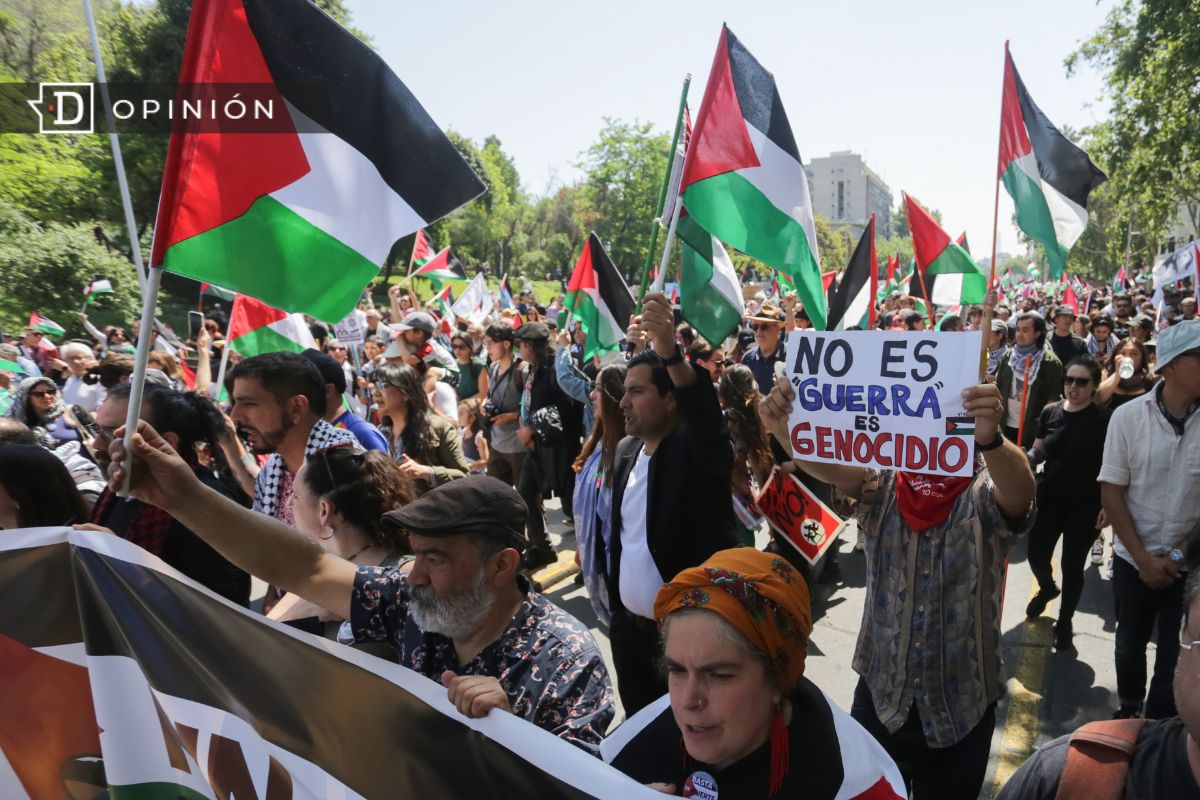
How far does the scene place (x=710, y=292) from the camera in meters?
4.25

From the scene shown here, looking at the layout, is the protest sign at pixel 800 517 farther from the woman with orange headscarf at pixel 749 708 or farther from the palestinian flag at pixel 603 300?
the palestinian flag at pixel 603 300

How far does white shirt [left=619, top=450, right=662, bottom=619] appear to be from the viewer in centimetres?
326

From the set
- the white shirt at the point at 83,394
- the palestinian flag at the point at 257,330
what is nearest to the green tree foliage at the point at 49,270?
the white shirt at the point at 83,394

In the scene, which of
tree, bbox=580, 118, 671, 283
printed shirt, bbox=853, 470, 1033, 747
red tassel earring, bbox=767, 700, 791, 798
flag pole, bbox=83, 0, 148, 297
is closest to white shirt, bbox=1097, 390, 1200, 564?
printed shirt, bbox=853, 470, 1033, 747

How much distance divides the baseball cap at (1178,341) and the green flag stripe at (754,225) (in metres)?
1.46

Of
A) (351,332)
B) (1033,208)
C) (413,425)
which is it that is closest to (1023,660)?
(1033,208)

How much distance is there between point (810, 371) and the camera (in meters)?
2.87

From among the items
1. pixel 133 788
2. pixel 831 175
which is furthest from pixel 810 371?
pixel 831 175

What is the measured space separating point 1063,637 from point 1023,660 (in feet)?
1.03

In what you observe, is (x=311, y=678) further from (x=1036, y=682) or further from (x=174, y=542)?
(x=1036, y=682)

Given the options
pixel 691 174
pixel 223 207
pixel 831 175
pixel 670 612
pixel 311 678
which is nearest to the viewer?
pixel 670 612

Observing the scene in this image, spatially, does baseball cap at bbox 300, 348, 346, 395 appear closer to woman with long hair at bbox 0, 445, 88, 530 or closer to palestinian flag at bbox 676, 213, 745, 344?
woman with long hair at bbox 0, 445, 88, 530

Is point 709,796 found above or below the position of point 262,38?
below

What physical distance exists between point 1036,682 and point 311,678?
165 inches
